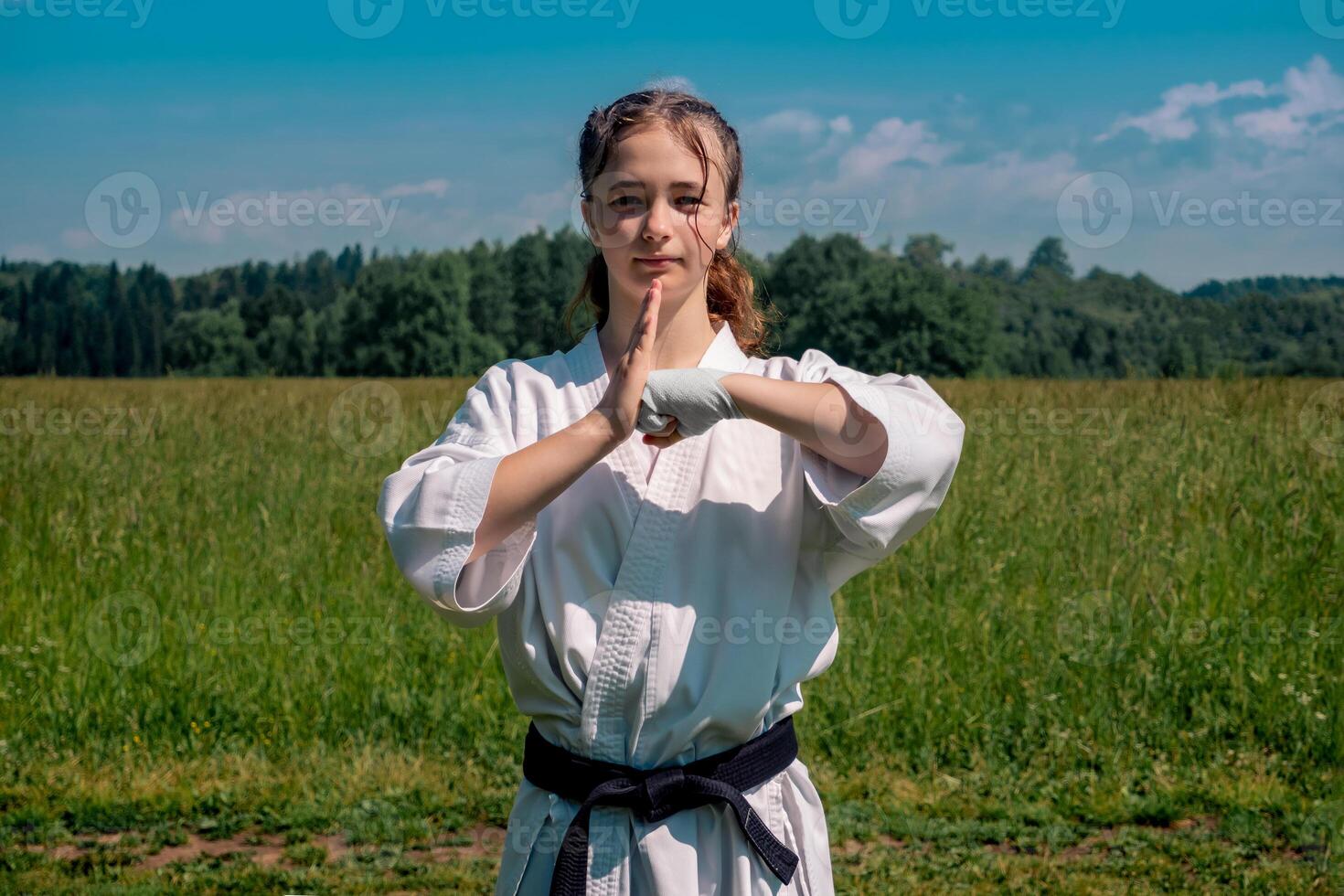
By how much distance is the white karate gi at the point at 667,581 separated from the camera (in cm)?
151

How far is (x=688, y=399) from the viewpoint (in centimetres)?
144

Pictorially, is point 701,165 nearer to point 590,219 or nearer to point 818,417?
point 590,219

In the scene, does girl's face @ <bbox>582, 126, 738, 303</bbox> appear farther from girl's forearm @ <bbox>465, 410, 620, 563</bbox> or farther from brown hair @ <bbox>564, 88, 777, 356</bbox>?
girl's forearm @ <bbox>465, 410, 620, 563</bbox>

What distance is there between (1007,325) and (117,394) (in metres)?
38.0

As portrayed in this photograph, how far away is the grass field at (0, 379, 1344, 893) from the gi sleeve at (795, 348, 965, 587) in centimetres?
219

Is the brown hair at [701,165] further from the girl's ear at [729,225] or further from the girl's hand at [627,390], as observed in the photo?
the girl's hand at [627,390]

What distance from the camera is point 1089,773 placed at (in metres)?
3.94

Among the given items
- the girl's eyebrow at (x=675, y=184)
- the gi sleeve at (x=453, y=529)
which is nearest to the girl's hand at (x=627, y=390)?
the gi sleeve at (x=453, y=529)

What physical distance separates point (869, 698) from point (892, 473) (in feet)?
9.78

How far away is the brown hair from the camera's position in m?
1.70

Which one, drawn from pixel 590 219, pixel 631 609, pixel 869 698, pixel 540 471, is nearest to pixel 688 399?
pixel 540 471

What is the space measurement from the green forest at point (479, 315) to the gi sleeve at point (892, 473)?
1787 centimetres

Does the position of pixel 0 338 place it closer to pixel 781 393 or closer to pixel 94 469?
pixel 94 469

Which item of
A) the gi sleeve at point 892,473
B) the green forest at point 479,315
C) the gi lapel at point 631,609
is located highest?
the green forest at point 479,315
